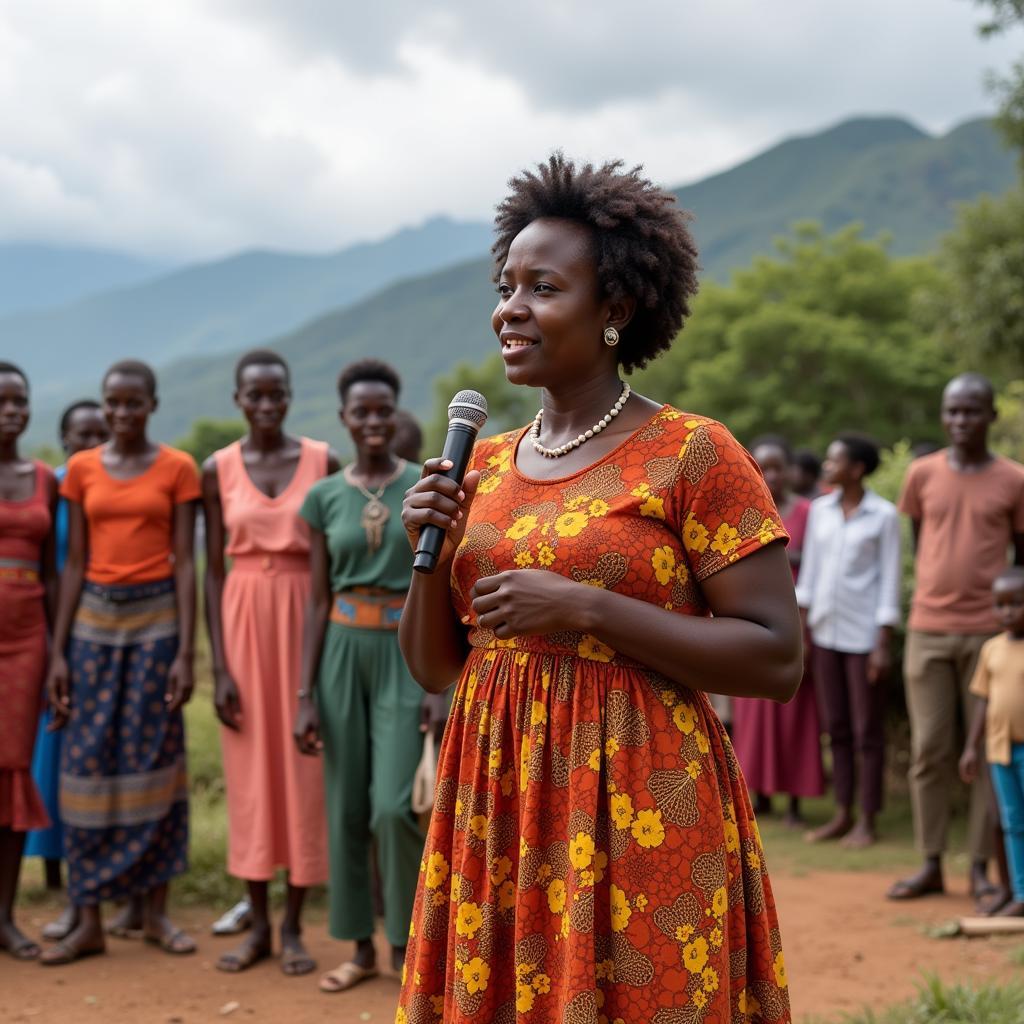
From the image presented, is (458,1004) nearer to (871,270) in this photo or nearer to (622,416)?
(622,416)

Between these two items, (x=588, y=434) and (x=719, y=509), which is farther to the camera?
(x=588, y=434)

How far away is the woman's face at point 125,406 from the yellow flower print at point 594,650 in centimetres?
356

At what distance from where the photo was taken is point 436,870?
2557 millimetres

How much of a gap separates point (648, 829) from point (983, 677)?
3903 millimetres

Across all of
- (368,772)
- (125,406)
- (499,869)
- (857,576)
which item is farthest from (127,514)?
(857,576)

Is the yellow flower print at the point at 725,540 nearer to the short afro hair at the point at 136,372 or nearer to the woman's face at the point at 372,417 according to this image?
the woman's face at the point at 372,417

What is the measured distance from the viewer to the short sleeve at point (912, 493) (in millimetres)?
6418

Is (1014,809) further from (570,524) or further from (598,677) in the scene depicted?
(570,524)

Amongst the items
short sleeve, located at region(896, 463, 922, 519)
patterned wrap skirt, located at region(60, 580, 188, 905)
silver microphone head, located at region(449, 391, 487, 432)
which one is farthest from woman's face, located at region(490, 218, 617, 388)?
short sleeve, located at region(896, 463, 922, 519)

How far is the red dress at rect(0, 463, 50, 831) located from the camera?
553cm

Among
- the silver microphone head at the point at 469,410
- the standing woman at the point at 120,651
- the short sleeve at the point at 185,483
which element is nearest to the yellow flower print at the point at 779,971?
the silver microphone head at the point at 469,410

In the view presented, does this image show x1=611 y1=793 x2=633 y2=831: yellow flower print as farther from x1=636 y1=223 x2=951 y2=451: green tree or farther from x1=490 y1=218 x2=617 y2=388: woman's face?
x1=636 y1=223 x2=951 y2=451: green tree

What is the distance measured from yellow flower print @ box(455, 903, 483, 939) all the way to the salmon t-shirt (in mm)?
4350

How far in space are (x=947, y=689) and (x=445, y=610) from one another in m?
4.36
